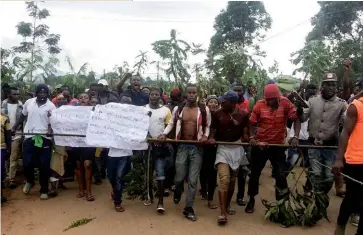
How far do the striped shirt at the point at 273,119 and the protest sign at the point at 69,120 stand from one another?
302cm

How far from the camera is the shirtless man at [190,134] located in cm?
545

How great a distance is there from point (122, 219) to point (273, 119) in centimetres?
272

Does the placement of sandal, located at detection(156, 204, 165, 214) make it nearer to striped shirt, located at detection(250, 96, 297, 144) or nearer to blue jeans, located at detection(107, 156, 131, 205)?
blue jeans, located at detection(107, 156, 131, 205)

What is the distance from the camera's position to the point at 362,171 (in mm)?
4301

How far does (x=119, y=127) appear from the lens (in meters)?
5.94

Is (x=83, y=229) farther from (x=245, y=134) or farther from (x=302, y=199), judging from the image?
(x=302, y=199)

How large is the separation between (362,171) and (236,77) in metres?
6.25

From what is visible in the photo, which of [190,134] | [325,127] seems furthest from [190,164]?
[325,127]

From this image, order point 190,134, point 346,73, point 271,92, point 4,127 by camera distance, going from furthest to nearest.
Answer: point 4,127 → point 346,73 → point 190,134 → point 271,92

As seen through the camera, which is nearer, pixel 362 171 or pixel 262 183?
pixel 362 171

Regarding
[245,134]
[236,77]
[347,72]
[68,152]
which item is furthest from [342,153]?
[236,77]

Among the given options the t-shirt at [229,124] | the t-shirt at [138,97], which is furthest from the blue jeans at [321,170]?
the t-shirt at [138,97]

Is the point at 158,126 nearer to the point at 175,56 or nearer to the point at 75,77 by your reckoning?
the point at 175,56

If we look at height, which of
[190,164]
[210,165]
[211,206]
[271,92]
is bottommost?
[211,206]
